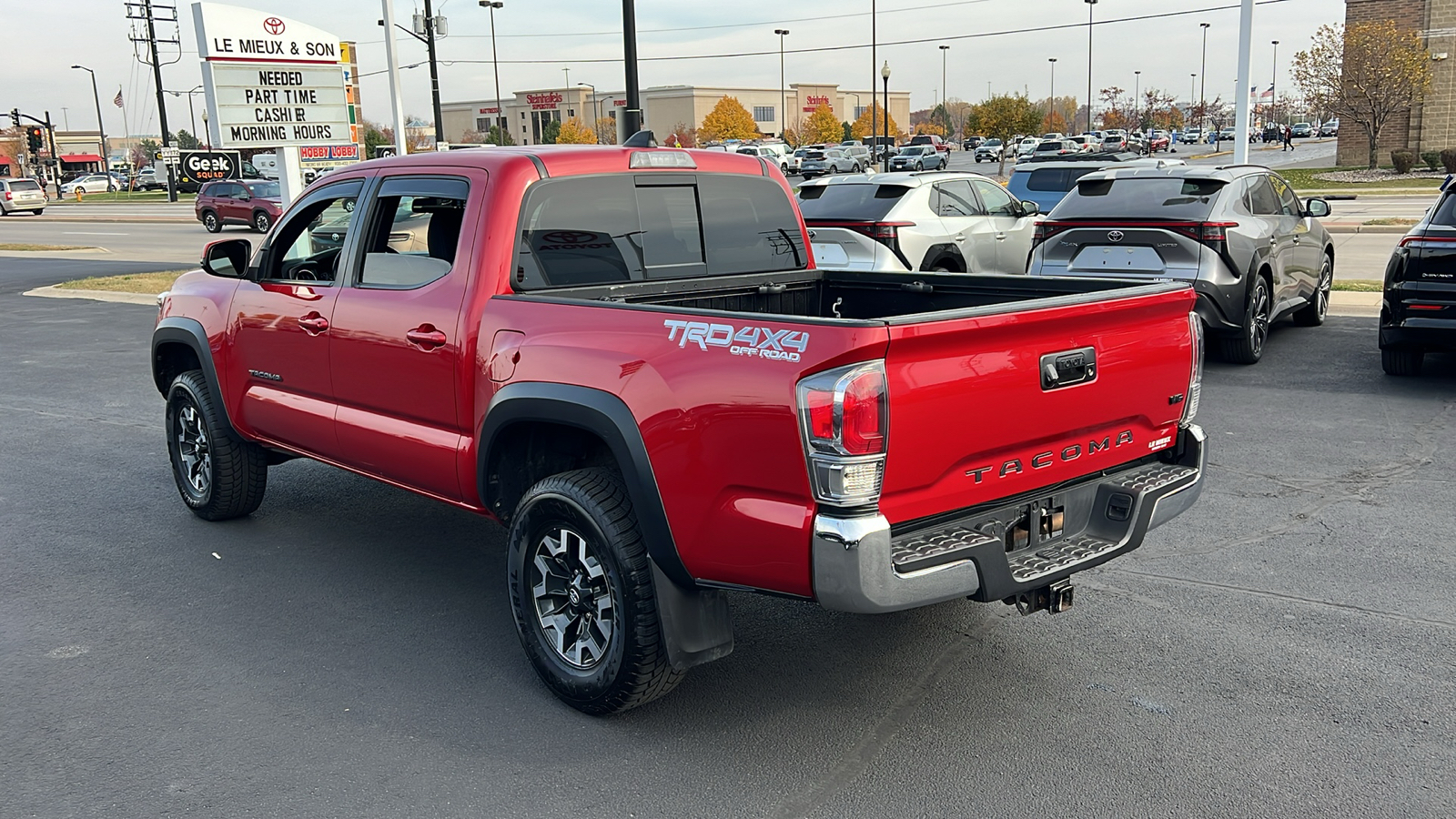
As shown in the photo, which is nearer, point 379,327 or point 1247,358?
point 379,327

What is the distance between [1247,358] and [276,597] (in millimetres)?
8170

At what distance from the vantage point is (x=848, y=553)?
323 centimetres

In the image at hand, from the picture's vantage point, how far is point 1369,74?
3962 centimetres

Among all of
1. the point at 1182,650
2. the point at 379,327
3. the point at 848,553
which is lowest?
the point at 1182,650

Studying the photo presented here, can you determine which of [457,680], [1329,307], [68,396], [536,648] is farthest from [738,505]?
[1329,307]

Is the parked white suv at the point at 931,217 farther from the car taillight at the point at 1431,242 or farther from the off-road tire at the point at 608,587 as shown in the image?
the off-road tire at the point at 608,587

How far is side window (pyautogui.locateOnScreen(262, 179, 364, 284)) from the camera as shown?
5.48 metres

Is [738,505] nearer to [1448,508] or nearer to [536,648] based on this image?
[536,648]

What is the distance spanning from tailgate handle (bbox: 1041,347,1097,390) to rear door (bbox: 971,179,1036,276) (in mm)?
9677

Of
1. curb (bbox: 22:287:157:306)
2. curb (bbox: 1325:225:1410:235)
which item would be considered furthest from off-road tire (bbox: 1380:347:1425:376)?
curb (bbox: 22:287:157:306)

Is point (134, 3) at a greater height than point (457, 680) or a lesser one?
greater

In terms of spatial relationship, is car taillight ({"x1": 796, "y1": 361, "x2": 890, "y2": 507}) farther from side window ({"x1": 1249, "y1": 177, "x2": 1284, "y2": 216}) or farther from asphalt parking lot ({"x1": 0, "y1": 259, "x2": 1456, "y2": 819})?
side window ({"x1": 1249, "y1": 177, "x2": 1284, "y2": 216})

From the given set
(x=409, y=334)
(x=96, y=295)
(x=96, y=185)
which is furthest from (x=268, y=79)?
(x=96, y=185)

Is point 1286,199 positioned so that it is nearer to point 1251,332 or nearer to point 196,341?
point 1251,332
